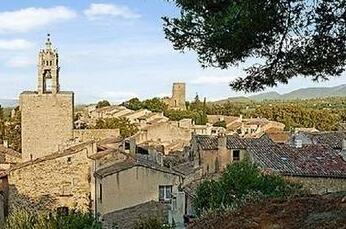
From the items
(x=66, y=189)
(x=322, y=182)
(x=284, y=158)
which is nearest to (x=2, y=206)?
(x=66, y=189)

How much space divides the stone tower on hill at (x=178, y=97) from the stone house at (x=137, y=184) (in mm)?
90593

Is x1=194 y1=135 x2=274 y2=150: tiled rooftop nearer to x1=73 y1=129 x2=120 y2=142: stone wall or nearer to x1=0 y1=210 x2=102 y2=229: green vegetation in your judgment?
x1=0 y1=210 x2=102 y2=229: green vegetation

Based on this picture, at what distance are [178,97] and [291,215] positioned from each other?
112 meters

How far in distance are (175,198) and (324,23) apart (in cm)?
1303

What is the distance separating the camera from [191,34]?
8547mm

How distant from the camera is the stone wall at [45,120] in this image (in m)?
45.1

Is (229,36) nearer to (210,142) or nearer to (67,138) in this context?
(210,142)

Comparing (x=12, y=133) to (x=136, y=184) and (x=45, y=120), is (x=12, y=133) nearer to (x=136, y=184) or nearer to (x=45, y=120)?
(x=45, y=120)

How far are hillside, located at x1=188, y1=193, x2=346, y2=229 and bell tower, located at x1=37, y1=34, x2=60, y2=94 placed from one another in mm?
36856

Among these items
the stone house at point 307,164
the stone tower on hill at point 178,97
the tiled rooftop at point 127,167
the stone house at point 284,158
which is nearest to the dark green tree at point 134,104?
the stone tower on hill at point 178,97

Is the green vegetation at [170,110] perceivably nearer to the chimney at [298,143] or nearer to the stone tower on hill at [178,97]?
the stone tower on hill at [178,97]

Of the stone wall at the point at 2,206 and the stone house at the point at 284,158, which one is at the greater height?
the stone house at the point at 284,158

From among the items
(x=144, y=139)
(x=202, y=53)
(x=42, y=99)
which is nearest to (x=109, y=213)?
(x=202, y=53)

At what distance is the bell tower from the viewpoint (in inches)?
1788
